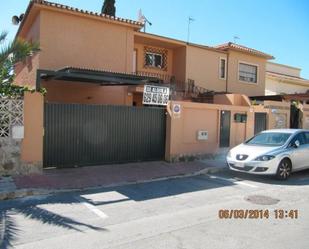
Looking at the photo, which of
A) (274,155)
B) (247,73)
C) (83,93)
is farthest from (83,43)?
(247,73)

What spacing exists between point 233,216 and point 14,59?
7.31 meters

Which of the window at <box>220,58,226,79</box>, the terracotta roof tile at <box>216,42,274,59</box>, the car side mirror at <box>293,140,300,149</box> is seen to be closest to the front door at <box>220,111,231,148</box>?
the car side mirror at <box>293,140,300,149</box>

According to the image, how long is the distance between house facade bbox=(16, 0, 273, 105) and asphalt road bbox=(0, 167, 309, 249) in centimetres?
528

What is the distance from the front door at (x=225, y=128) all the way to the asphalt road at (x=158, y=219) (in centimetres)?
499

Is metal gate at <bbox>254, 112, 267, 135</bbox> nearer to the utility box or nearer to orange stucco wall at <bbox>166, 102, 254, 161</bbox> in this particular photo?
orange stucco wall at <bbox>166, 102, 254, 161</bbox>

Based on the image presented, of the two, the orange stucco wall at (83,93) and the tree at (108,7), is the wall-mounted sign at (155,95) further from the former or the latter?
the tree at (108,7)

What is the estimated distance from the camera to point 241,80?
2272 centimetres

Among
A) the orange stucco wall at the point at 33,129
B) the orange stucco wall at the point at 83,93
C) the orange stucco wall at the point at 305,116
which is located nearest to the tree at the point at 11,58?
the orange stucco wall at the point at 33,129

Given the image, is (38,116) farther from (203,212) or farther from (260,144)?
(260,144)

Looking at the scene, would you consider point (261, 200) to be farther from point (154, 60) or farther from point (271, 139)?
point (154, 60)

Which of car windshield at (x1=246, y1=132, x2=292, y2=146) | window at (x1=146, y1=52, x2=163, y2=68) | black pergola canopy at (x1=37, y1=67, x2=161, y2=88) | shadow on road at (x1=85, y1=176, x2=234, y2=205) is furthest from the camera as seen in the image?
window at (x1=146, y1=52, x2=163, y2=68)

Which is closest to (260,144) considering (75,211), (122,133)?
(122,133)

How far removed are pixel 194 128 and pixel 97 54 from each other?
5.59 m

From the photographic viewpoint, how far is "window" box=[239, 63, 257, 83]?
22752 mm
